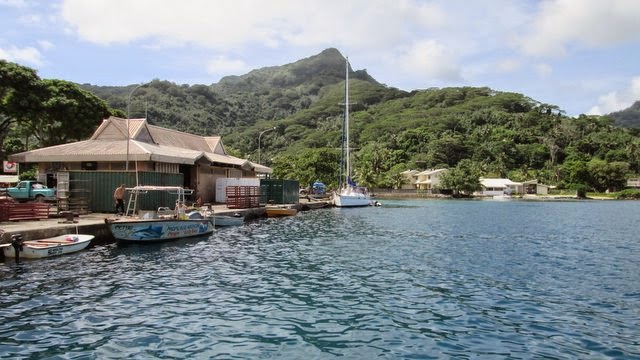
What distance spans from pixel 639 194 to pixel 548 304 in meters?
135

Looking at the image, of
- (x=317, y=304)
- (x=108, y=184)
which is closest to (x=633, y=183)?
(x=108, y=184)

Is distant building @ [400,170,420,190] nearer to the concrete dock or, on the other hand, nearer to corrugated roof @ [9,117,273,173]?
corrugated roof @ [9,117,273,173]

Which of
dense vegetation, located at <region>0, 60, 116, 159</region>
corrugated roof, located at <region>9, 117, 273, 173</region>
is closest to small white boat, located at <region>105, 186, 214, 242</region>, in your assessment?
corrugated roof, located at <region>9, 117, 273, 173</region>

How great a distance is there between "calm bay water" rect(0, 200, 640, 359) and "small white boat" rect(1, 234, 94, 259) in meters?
0.42

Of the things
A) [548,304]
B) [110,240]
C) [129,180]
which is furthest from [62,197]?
[548,304]

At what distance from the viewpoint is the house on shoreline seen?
30047 millimetres

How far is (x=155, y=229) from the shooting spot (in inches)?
966

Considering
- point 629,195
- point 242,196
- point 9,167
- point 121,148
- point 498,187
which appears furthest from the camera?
point 498,187

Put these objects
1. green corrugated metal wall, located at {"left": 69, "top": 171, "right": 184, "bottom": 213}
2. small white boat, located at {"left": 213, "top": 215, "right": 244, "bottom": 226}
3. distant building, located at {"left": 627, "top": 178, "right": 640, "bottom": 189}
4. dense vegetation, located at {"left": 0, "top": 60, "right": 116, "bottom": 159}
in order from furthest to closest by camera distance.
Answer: distant building, located at {"left": 627, "top": 178, "right": 640, "bottom": 189} < dense vegetation, located at {"left": 0, "top": 60, "right": 116, "bottom": 159} < small white boat, located at {"left": 213, "top": 215, "right": 244, "bottom": 226} < green corrugated metal wall, located at {"left": 69, "top": 171, "right": 184, "bottom": 213}

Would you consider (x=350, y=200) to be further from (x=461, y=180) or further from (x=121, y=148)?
(x=461, y=180)

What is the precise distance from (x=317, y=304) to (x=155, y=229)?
14.2 meters

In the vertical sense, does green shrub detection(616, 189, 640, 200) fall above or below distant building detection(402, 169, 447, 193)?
below

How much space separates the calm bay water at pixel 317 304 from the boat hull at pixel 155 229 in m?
0.84

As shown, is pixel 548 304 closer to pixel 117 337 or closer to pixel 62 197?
pixel 117 337
